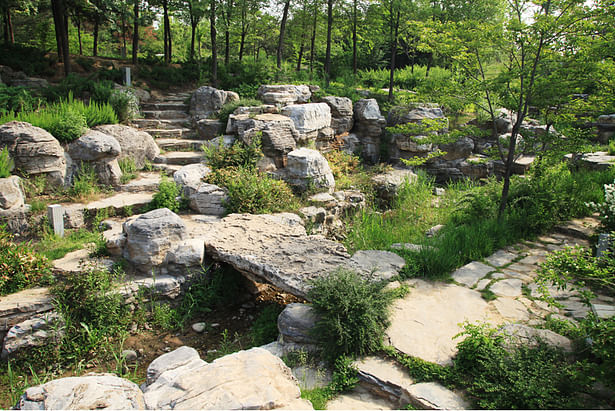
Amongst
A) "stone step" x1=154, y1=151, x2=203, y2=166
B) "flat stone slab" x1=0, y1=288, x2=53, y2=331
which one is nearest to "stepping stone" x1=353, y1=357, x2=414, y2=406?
"flat stone slab" x1=0, y1=288, x2=53, y2=331

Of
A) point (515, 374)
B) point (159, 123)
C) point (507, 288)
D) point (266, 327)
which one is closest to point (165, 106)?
point (159, 123)

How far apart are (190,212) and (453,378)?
5.30 meters

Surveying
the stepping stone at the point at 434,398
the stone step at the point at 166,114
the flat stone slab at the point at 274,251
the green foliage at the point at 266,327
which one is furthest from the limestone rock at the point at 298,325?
the stone step at the point at 166,114

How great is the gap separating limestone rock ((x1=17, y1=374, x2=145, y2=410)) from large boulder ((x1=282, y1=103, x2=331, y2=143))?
788 centimetres

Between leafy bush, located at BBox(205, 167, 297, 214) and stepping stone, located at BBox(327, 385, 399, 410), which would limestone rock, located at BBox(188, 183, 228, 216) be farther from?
stepping stone, located at BBox(327, 385, 399, 410)

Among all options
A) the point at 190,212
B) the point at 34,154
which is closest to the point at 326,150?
the point at 190,212

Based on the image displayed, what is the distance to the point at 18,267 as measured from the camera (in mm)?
4902

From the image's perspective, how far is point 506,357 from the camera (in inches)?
130

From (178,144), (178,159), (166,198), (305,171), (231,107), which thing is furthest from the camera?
(231,107)

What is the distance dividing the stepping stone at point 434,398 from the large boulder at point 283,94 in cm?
913

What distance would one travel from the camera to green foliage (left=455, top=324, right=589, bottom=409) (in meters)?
2.97

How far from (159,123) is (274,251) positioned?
7214 mm

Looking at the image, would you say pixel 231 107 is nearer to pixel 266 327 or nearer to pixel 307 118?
pixel 307 118

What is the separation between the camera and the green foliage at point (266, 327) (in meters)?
4.61
